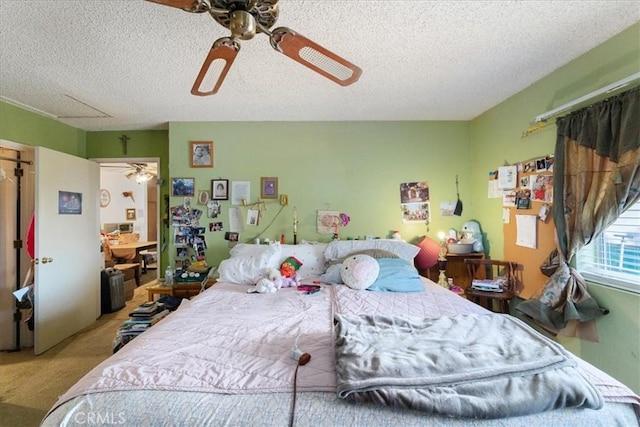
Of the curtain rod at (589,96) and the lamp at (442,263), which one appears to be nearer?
the curtain rod at (589,96)

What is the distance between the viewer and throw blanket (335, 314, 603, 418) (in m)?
0.84

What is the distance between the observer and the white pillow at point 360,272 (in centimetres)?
217

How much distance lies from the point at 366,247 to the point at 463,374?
67.9 inches

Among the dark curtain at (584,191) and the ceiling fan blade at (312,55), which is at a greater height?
the ceiling fan blade at (312,55)

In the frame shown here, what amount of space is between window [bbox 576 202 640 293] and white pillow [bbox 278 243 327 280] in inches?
76.6

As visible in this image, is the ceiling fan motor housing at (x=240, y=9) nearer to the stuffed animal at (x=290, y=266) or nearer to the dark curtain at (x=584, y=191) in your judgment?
the stuffed animal at (x=290, y=266)

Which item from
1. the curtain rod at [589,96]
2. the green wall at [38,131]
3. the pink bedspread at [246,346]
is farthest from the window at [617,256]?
the green wall at [38,131]

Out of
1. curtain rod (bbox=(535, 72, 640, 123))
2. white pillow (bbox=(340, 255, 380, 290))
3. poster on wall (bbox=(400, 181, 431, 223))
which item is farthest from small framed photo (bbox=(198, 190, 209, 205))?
curtain rod (bbox=(535, 72, 640, 123))

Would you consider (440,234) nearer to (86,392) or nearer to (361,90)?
(361,90)

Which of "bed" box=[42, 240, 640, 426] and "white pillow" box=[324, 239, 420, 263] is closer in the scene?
"bed" box=[42, 240, 640, 426]

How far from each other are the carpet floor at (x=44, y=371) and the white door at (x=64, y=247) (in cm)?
15

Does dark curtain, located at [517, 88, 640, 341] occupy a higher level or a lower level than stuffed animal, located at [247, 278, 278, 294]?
higher

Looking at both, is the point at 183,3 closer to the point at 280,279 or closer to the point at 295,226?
the point at 280,279

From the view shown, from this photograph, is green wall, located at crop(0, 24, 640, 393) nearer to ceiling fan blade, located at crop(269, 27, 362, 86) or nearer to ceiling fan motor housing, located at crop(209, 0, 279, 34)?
ceiling fan blade, located at crop(269, 27, 362, 86)
